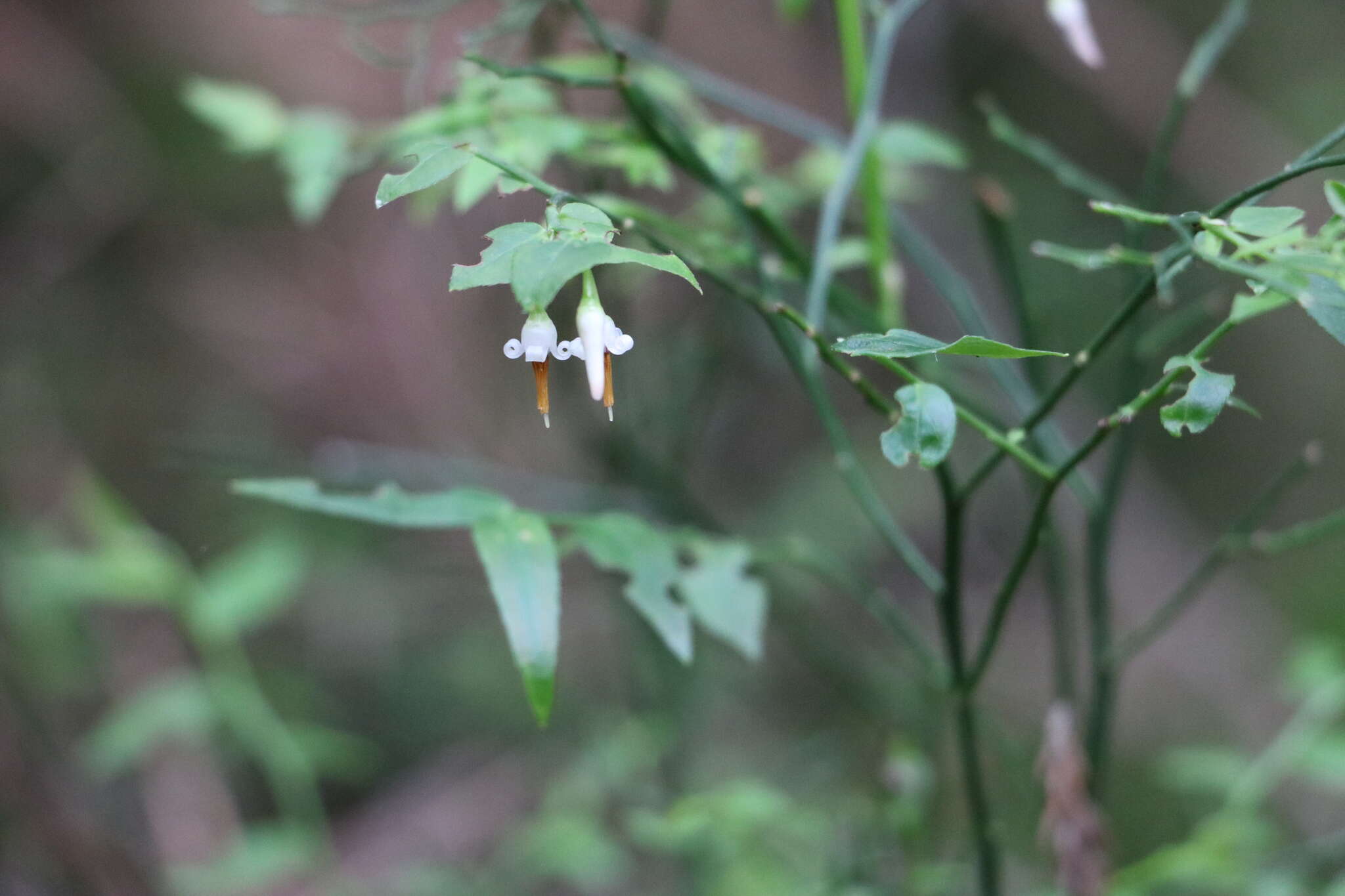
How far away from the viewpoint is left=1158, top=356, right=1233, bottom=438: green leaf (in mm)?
394

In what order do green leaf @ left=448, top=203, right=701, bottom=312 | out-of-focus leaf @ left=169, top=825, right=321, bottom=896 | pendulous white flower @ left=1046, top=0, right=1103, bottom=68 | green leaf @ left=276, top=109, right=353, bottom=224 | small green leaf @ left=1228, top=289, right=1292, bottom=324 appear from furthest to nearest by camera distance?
out-of-focus leaf @ left=169, top=825, right=321, bottom=896
green leaf @ left=276, top=109, right=353, bottom=224
pendulous white flower @ left=1046, top=0, right=1103, bottom=68
small green leaf @ left=1228, top=289, right=1292, bottom=324
green leaf @ left=448, top=203, right=701, bottom=312

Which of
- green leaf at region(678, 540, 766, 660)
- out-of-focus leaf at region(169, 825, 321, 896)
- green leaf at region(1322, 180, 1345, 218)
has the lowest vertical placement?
out-of-focus leaf at region(169, 825, 321, 896)

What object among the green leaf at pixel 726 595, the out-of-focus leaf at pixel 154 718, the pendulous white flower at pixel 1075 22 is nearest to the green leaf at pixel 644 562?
the green leaf at pixel 726 595

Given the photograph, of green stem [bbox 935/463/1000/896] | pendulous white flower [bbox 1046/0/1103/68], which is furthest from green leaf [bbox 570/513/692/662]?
pendulous white flower [bbox 1046/0/1103/68]

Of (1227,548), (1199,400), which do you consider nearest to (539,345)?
(1199,400)

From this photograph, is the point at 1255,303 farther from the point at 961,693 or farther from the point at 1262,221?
the point at 961,693

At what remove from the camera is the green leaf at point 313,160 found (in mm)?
739

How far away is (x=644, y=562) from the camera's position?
1.87 ft

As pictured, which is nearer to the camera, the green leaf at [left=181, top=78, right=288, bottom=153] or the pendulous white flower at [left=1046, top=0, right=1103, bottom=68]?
the pendulous white flower at [left=1046, top=0, right=1103, bottom=68]

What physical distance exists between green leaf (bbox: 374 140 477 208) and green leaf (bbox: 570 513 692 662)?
0.24 metres

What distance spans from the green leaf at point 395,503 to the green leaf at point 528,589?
0.02m

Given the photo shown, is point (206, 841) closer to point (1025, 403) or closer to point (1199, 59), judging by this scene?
point (1025, 403)

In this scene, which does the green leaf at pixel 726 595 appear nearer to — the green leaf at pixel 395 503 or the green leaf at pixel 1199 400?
the green leaf at pixel 395 503

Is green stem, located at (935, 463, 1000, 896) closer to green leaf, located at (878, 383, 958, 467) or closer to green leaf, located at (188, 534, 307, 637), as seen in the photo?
green leaf, located at (878, 383, 958, 467)
